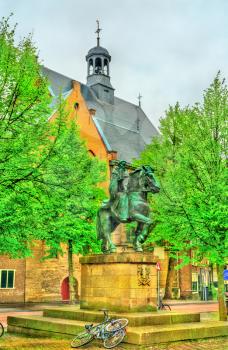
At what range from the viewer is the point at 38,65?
43.5 ft

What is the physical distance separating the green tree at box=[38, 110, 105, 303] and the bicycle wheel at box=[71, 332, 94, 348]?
4.16 metres

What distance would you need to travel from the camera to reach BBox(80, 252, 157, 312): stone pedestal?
11719mm

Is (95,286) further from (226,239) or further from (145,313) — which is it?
(226,239)

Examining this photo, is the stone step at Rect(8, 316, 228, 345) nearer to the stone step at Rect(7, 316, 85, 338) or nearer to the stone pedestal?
the stone step at Rect(7, 316, 85, 338)

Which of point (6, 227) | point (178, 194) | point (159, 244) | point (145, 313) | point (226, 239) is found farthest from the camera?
point (159, 244)

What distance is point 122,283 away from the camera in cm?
1184

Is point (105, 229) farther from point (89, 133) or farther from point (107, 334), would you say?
point (89, 133)

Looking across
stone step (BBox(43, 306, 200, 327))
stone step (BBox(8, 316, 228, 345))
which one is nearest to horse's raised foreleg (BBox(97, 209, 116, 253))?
stone step (BBox(43, 306, 200, 327))

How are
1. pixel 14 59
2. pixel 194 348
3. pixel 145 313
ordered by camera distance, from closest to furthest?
pixel 194 348, pixel 145 313, pixel 14 59

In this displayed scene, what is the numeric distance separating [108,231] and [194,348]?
4286mm

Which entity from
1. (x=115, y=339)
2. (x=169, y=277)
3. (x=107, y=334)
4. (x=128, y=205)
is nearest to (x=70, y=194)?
(x=128, y=205)

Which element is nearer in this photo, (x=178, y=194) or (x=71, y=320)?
(x=71, y=320)

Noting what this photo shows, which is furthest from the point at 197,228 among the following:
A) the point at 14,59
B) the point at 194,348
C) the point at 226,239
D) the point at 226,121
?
the point at 14,59

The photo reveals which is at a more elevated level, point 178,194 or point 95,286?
point 178,194
